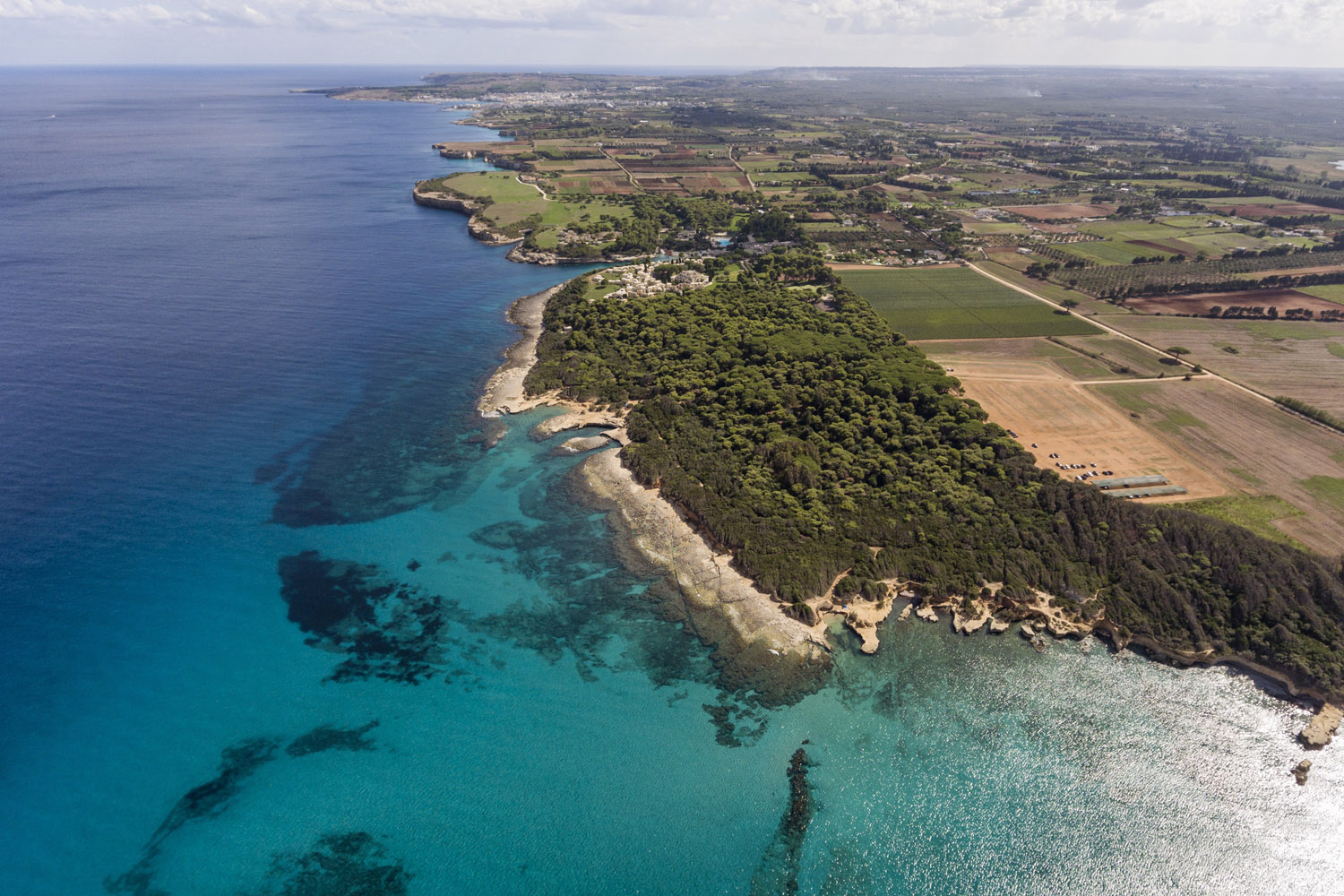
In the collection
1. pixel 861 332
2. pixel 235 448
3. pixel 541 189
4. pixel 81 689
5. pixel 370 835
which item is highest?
pixel 541 189

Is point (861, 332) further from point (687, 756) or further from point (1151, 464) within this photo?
point (687, 756)

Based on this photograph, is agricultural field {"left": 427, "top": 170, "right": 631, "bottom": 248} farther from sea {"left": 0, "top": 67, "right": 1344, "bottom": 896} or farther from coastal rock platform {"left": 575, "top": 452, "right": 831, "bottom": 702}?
coastal rock platform {"left": 575, "top": 452, "right": 831, "bottom": 702}

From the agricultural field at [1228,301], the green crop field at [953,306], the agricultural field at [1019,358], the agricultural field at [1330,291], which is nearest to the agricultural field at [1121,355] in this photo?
the agricultural field at [1019,358]

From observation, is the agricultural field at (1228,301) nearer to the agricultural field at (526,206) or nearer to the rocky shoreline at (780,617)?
the rocky shoreline at (780,617)

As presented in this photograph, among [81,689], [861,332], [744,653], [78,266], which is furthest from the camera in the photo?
[78,266]

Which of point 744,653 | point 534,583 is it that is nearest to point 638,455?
point 534,583

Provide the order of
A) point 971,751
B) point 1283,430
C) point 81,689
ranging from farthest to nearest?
point 1283,430 → point 81,689 → point 971,751
